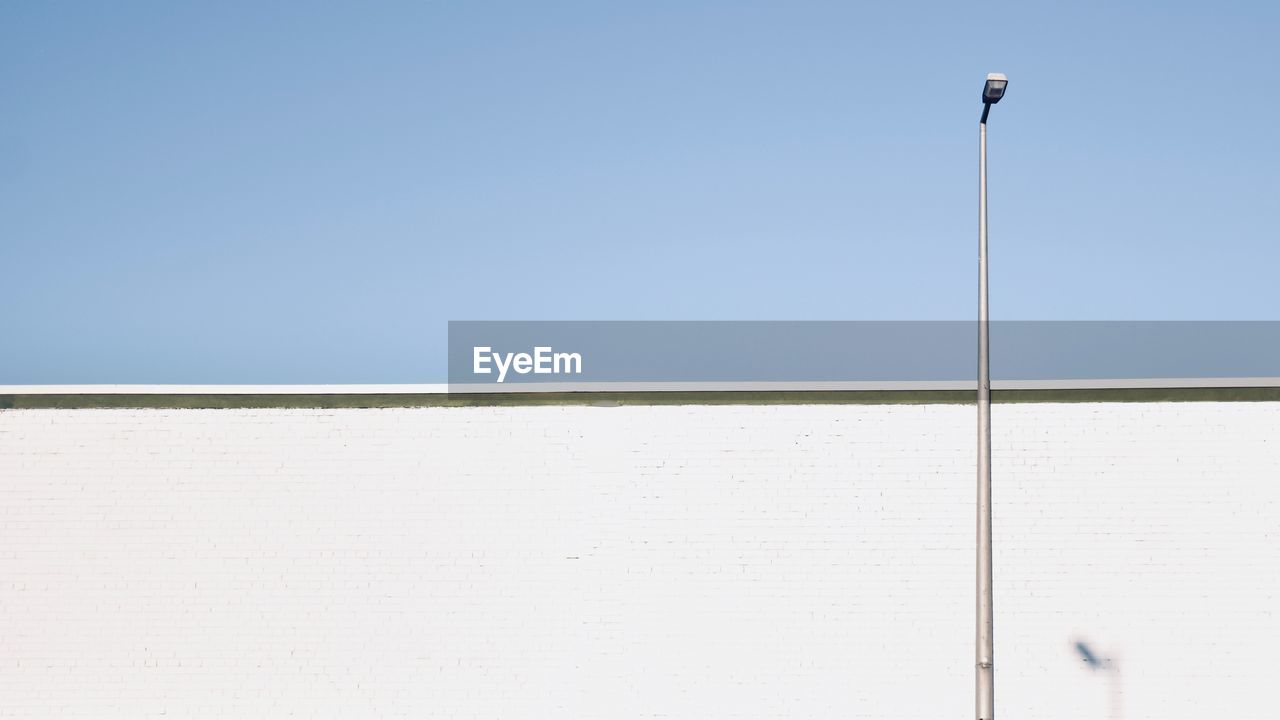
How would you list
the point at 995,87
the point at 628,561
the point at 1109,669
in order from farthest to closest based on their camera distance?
the point at 628,561, the point at 1109,669, the point at 995,87

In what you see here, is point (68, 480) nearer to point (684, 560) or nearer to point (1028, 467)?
point (684, 560)

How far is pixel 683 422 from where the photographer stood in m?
15.9

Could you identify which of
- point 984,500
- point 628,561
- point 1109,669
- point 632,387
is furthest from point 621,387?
point 1109,669

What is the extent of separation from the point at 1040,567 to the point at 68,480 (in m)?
15.3

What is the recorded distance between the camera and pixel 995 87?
39.3 ft

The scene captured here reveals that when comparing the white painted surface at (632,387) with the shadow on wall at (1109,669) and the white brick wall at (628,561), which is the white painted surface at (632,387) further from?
the shadow on wall at (1109,669)

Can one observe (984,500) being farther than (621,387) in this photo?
No

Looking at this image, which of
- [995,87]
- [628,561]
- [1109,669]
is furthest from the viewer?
[628,561]

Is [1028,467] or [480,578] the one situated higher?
[1028,467]

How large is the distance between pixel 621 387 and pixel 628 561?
273 centimetres

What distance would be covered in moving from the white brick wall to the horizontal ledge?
0.34 meters

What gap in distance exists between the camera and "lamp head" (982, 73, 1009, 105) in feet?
39.1

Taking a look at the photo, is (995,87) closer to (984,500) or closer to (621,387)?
(984,500)

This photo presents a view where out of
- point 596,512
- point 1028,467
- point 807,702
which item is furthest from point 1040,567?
point 596,512
